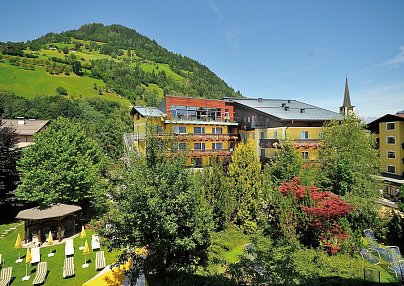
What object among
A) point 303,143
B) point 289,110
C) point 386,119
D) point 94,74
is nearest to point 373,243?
point 303,143

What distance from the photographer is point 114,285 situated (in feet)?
45.8

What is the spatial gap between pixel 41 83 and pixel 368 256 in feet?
381

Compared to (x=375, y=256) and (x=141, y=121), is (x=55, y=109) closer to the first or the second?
(x=141, y=121)

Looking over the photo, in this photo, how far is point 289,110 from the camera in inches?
1578

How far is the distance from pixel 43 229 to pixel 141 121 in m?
19.3

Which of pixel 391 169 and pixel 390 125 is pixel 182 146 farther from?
A: pixel 390 125

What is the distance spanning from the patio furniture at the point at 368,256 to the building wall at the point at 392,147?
25.7 meters

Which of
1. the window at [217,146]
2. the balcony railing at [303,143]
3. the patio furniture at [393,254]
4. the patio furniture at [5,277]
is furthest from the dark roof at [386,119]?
the patio furniture at [5,277]

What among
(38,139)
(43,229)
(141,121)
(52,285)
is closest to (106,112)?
(141,121)

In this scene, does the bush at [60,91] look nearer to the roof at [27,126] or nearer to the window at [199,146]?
the roof at [27,126]

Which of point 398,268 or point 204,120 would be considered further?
point 204,120

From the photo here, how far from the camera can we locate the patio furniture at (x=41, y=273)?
15.0m

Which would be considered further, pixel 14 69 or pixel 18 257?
pixel 14 69

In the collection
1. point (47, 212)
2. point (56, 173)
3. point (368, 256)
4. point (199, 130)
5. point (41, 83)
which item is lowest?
point (368, 256)
